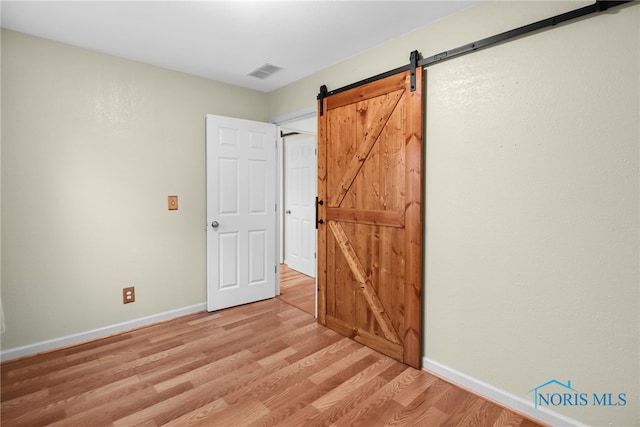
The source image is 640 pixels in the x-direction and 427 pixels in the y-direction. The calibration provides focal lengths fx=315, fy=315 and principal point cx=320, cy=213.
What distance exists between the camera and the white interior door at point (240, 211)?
335cm

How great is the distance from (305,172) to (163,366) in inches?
129

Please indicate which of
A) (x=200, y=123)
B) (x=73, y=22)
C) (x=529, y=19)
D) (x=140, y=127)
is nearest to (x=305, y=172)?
(x=200, y=123)

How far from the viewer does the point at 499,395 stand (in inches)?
75.8

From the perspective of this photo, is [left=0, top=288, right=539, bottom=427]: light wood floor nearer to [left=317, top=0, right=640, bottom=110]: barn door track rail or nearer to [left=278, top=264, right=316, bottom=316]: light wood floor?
[left=278, top=264, right=316, bottom=316]: light wood floor

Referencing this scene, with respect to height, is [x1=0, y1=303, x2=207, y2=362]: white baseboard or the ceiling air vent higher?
the ceiling air vent

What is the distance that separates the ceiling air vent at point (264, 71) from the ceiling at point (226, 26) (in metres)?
0.09

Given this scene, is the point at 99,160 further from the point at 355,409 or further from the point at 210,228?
the point at 355,409

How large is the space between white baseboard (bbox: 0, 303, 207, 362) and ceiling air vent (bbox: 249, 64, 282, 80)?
2.48 meters

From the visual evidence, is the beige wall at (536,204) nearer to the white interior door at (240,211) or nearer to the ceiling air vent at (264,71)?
the ceiling air vent at (264,71)

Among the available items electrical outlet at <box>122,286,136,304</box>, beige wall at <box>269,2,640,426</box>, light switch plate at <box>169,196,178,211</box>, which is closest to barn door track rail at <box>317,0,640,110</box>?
beige wall at <box>269,2,640,426</box>

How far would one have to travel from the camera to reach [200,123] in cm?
329

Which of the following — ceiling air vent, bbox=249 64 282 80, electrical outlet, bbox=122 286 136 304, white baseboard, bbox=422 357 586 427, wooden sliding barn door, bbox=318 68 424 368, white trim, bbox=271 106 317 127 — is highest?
ceiling air vent, bbox=249 64 282 80

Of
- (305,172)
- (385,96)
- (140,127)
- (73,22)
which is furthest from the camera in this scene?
(305,172)

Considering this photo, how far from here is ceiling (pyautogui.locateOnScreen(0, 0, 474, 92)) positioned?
6.68 feet
